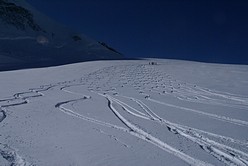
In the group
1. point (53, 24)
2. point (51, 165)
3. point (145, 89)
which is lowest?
point (51, 165)

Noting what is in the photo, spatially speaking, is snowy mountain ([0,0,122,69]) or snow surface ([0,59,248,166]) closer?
snow surface ([0,59,248,166])

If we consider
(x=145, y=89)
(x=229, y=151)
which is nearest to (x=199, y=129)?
(x=229, y=151)

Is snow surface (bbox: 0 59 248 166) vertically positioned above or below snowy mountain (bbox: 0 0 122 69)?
below

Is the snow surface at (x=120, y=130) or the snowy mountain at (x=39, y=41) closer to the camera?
the snow surface at (x=120, y=130)

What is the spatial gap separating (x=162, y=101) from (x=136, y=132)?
160 inches

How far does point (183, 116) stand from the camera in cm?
708

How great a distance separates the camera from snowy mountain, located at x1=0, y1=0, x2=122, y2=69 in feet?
137

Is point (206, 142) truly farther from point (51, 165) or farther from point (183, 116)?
point (51, 165)

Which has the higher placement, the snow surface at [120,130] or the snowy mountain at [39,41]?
the snowy mountain at [39,41]

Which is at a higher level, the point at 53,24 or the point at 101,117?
the point at 53,24

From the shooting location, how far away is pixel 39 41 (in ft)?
170

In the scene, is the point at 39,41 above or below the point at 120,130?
above

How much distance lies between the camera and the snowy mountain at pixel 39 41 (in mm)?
41622

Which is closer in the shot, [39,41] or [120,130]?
[120,130]
